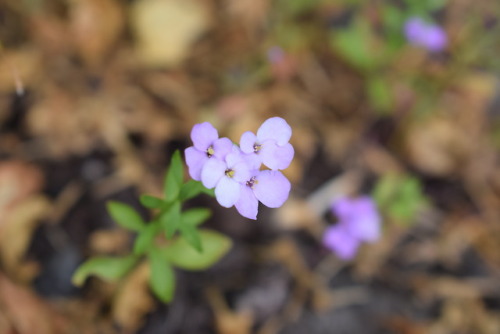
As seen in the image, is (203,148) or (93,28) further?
(93,28)

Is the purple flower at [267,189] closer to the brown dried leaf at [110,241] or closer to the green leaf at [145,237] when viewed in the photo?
the green leaf at [145,237]

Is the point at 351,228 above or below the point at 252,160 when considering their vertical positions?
above

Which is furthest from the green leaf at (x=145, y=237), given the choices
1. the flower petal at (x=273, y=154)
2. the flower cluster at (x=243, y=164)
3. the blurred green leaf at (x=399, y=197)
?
the blurred green leaf at (x=399, y=197)

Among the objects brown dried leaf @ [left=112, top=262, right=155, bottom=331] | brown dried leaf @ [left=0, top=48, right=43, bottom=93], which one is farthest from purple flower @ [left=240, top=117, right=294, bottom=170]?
brown dried leaf @ [left=0, top=48, right=43, bottom=93]

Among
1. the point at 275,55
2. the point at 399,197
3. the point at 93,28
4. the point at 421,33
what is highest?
the point at 421,33

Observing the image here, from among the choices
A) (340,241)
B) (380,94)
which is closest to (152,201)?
(340,241)

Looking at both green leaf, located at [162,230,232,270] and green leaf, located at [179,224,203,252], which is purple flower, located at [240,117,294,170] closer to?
green leaf, located at [179,224,203,252]

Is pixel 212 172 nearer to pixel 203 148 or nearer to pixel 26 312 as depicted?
pixel 203 148
